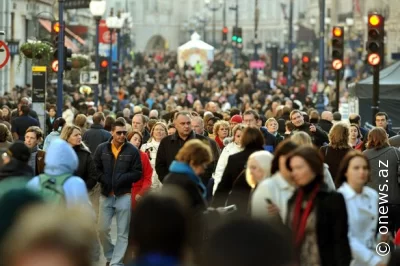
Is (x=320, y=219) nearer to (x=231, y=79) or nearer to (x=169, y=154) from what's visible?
(x=169, y=154)

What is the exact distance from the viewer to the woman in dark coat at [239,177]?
34.1ft

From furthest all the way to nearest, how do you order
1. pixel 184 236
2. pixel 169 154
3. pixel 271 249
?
pixel 169 154
pixel 184 236
pixel 271 249

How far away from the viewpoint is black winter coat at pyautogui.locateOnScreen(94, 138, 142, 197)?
46.7ft

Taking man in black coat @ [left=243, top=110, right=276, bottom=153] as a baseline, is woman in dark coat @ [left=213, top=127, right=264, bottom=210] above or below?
below

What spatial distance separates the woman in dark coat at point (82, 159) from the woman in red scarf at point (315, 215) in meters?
5.52

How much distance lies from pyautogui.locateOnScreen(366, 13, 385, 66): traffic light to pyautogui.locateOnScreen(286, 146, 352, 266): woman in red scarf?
52.1ft

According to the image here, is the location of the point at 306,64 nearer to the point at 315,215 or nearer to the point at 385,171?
the point at 385,171

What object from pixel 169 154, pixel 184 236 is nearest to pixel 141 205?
pixel 184 236

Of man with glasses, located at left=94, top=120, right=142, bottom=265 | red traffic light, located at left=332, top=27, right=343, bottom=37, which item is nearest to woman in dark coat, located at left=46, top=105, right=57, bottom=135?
red traffic light, located at left=332, top=27, right=343, bottom=37

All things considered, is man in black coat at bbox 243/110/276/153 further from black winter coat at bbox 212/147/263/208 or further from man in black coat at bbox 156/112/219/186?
black winter coat at bbox 212/147/263/208

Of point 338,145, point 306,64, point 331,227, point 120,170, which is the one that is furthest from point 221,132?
point 306,64

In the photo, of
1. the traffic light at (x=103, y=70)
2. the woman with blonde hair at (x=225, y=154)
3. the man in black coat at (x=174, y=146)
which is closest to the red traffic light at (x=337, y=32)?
the traffic light at (x=103, y=70)

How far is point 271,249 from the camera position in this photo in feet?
13.6

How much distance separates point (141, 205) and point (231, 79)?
207 ft
